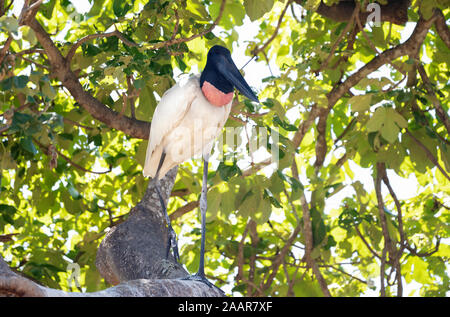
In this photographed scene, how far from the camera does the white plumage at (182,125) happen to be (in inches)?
175

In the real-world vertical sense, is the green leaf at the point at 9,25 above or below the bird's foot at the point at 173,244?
above

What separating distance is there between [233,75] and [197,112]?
341mm

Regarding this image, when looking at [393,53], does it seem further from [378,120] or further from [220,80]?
[220,80]

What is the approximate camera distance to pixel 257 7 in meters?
3.97

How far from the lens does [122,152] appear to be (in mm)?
6242

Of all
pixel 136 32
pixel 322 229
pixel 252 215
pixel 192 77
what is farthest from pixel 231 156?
pixel 322 229

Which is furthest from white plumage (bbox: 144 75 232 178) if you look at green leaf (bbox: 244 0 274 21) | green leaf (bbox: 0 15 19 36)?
green leaf (bbox: 0 15 19 36)

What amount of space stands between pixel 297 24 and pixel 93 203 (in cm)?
242

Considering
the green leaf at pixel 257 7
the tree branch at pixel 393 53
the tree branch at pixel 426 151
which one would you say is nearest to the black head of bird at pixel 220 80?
the green leaf at pixel 257 7

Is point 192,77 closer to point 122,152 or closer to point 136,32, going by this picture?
point 136,32

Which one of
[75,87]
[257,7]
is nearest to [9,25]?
[257,7]

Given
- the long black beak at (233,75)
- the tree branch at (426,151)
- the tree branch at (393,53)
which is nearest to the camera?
the long black beak at (233,75)

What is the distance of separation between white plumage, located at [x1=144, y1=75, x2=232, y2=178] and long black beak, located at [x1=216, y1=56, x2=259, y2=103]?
0.20 m

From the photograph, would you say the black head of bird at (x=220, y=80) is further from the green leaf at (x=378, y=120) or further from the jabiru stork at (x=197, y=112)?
the green leaf at (x=378, y=120)
